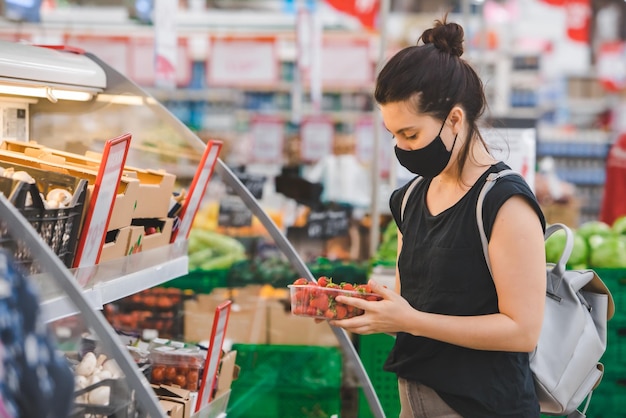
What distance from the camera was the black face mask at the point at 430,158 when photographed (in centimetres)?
205

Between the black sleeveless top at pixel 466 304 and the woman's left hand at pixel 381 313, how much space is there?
0.14 metres

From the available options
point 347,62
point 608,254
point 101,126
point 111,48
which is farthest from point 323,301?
point 347,62

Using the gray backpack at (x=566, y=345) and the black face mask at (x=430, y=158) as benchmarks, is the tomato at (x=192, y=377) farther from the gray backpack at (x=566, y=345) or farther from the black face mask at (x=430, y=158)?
the black face mask at (x=430, y=158)

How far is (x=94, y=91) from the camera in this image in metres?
2.63

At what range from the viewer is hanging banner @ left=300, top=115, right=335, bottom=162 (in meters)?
9.04

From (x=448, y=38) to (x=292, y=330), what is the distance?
7.36ft

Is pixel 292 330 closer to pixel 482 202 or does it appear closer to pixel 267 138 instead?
pixel 482 202

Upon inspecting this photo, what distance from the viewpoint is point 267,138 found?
8.81 meters

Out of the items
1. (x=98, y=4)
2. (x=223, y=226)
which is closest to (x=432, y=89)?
(x=223, y=226)

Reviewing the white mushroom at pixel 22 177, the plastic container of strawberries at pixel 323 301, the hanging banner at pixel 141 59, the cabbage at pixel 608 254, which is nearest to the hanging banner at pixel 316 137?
the hanging banner at pixel 141 59

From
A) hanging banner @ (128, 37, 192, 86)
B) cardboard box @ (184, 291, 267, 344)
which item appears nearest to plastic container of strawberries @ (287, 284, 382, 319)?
cardboard box @ (184, 291, 267, 344)

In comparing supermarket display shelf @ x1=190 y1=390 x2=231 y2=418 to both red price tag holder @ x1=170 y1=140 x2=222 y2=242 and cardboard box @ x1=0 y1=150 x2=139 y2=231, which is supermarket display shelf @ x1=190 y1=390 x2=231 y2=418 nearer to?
red price tag holder @ x1=170 y1=140 x2=222 y2=242

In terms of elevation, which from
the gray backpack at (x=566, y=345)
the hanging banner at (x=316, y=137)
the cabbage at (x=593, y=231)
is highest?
the hanging banner at (x=316, y=137)

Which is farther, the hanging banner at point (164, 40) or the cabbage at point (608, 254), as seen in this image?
the hanging banner at point (164, 40)
